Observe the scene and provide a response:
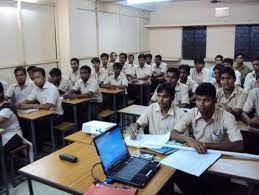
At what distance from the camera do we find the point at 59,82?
193 inches

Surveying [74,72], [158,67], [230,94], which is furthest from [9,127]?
[158,67]

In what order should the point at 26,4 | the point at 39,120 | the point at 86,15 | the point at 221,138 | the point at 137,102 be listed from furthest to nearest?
the point at 86,15
the point at 137,102
the point at 26,4
the point at 39,120
the point at 221,138

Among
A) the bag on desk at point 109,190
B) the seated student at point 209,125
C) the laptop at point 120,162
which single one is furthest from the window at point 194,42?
the bag on desk at point 109,190

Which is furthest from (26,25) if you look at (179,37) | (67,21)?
Answer: (179,37)

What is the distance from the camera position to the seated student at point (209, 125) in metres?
2.02

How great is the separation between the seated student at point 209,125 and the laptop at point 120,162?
47 cm

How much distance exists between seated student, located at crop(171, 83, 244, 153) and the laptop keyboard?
1.44 feet

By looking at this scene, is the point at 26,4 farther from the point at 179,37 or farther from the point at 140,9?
the point at 179,37

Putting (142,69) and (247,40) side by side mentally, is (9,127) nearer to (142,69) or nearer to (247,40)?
(142,69)

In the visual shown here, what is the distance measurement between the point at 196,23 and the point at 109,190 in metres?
7.98

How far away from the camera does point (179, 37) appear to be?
29.4ft

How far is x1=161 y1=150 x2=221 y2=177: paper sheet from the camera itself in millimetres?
1664

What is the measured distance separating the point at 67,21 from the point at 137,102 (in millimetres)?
2416

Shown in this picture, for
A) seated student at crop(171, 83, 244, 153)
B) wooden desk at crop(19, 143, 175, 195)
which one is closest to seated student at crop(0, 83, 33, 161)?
wooden desk at crop(19, 143, 175, 195)
